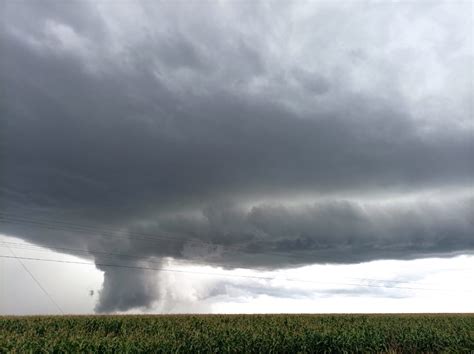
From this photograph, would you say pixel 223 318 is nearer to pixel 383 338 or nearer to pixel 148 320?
pixel 148 320

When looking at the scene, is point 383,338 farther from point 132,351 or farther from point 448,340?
point 132,351

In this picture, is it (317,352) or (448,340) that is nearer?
(317,352)

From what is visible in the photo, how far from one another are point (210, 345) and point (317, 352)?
29.5ft

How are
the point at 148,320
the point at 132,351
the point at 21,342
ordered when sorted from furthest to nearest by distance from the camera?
the point at 148,320 → the point at 21,342 → the point at 132,351

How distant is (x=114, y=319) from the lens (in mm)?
45594

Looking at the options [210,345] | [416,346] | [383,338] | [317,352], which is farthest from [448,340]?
[210,345]

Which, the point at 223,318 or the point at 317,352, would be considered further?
the point at 223,318

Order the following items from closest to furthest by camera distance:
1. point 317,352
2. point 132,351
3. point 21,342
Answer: point 132,351 < point 21,342 < point 317,352

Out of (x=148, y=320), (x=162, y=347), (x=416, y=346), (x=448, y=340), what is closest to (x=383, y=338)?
(x=416, y=346)

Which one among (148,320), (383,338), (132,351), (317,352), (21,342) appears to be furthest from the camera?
(148,320)

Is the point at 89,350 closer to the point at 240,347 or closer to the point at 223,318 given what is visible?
the point at 240,347

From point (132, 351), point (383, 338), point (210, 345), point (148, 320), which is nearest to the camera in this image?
point (132, 351)

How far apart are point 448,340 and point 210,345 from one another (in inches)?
872

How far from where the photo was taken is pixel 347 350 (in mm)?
32844
